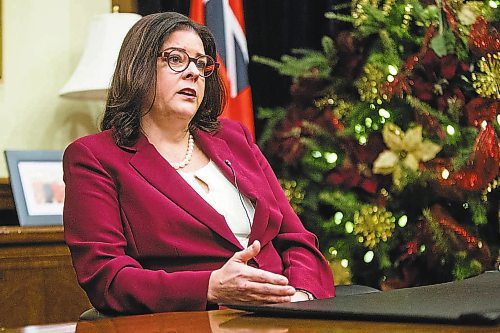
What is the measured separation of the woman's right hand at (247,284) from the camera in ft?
5.11

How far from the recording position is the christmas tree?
2920 mm

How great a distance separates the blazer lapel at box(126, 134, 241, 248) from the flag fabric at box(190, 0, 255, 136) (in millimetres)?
1694

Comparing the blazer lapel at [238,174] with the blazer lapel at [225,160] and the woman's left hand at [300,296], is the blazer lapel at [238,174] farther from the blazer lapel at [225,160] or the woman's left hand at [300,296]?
the woman's left hand at [300,296]

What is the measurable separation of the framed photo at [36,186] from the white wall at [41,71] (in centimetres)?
38

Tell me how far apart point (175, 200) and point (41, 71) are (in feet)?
6.54

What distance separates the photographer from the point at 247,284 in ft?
5.14

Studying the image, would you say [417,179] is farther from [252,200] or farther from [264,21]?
[264,21]

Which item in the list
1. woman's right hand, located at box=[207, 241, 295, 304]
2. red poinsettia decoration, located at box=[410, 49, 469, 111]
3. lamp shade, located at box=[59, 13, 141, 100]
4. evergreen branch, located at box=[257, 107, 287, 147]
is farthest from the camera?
evergreen branch, located at box=[257, 107, 287, 147]

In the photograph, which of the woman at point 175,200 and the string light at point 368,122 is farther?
the string light at point 368,122

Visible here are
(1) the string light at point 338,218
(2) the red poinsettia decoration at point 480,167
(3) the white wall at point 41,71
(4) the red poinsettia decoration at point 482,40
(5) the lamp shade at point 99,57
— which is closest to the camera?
(2) the red poinsettia decoration at point 480,167

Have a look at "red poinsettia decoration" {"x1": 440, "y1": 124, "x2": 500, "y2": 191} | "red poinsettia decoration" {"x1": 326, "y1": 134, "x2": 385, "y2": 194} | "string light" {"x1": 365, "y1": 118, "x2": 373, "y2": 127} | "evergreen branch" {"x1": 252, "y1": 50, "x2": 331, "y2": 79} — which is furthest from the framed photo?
"red poinsettia decoration" {"x1": 440, "y1": 124, "x2": 500, "y2": 191}

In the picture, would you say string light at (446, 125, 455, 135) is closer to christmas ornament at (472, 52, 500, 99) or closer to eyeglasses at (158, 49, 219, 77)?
christmas ornament at (472, 52, 500, 99)

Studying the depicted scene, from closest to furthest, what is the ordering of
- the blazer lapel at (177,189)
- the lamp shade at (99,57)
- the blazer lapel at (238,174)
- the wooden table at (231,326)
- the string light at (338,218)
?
the wooden table at (231,326)
the blazer lapel at (177,189)
the blazer lapel at (238,174)
the string light at (338,218)
the lamp shade at (99,57)

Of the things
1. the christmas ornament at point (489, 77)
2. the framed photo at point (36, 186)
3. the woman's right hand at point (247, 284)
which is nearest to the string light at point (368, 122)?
the christmas ornament at point (489, 77)
